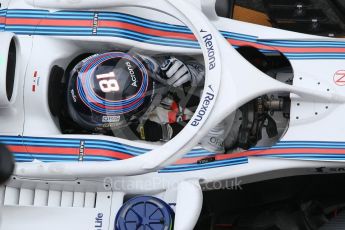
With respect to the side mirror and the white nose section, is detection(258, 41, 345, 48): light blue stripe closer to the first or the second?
the white nose section

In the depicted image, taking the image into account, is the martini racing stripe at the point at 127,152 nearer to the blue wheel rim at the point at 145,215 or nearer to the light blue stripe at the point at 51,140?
the light blue stripe at the point at 51,140

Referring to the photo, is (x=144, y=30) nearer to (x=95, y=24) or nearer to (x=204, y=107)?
(x=95, y=24)

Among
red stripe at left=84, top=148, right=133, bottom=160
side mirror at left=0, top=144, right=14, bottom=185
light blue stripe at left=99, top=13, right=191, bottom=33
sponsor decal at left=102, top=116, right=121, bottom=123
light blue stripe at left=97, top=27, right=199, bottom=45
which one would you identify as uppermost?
light blue stripe at left=99, top=13, right=191, bottom=33

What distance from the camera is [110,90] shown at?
3.75 meters

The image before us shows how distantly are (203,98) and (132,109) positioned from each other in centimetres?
42

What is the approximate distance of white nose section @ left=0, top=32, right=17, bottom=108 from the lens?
151 inches

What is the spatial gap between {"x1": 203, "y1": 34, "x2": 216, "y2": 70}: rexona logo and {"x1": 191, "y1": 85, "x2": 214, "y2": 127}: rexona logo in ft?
0.39

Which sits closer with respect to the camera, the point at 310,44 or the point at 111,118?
the point at 111,118

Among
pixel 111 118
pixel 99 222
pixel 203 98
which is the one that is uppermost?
pixel 203 98

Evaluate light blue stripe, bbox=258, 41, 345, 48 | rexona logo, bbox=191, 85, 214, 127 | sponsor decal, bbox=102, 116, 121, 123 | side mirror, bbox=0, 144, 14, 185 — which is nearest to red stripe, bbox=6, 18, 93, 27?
sponsor decal, bbox=102, 116, 121, 123

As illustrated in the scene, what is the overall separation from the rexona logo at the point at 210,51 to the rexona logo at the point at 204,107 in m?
0.12

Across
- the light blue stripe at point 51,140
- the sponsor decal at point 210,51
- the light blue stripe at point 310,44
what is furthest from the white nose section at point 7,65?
the light blue stripe at point 310,44

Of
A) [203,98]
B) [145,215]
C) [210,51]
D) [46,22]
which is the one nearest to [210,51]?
[210,51]

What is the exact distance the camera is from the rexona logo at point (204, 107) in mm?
3506
